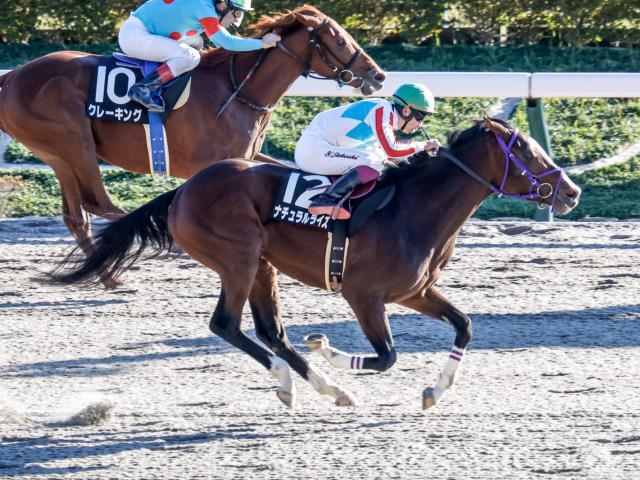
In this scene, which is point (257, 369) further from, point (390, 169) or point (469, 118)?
point (469, 118)

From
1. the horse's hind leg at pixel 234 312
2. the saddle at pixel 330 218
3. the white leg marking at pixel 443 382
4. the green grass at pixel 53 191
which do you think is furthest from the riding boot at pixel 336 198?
the green grass at pixel 53 191

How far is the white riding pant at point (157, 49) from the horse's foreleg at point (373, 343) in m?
2.62

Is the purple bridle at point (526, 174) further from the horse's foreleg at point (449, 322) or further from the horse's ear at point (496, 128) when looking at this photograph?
the horse's foreleg at point (449, 322)

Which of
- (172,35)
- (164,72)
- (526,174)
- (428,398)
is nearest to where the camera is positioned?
(428,398)

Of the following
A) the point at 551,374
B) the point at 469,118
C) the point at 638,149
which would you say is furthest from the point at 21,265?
the point at 638,149

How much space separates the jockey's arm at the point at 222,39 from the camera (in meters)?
7.50

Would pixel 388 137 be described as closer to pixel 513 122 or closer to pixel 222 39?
pixel 222 39

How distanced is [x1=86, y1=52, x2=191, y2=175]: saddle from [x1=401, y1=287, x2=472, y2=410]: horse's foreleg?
2518 mm

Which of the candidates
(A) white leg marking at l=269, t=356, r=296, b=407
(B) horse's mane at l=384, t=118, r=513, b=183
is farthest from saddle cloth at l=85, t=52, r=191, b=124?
(A) white leg marking at l=269, t=356, r=296, b=407

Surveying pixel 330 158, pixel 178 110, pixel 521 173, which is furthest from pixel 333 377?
pixel 178 110

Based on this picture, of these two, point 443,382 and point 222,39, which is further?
point 222,39

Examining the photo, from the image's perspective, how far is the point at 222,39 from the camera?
7.54 metres

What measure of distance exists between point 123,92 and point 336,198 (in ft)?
8.09

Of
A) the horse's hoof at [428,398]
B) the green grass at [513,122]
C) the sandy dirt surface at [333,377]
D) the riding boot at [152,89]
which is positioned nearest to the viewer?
the sandy dirt surface at [333,377]
